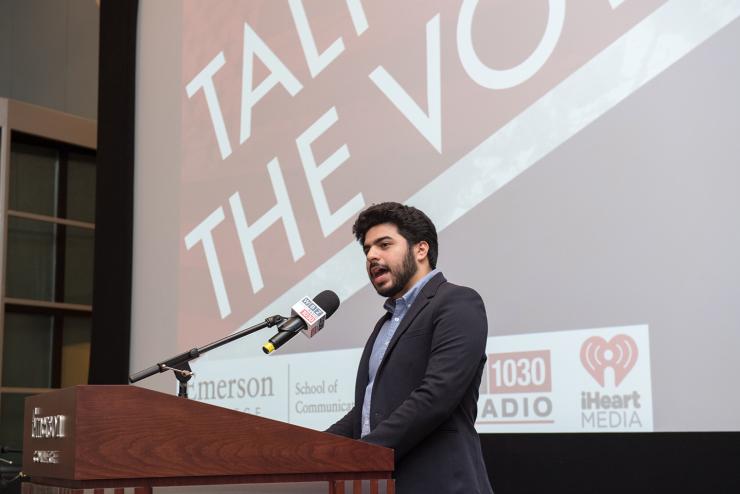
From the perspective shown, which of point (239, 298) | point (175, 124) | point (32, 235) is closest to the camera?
point (239, 298)

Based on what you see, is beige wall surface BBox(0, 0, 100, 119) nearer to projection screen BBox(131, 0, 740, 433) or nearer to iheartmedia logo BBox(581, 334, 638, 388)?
projection screen BBox(131, 0, 740, 433)

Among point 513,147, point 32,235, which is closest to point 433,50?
point 513,147

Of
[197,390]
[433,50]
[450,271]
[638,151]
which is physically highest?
[433,50]

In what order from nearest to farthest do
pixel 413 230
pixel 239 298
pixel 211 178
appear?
pixel 413 230 → pixel 239 298 → pixel 211 178

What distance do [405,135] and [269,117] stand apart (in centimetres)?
87

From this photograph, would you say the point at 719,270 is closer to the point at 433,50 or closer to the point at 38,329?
the point at 433,50

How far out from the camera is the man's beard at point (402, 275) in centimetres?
240

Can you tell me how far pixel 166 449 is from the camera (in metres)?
1.57

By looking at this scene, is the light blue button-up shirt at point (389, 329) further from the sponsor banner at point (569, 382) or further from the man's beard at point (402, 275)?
the sponsor banner at point (569, 382)

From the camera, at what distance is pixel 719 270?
2.72 meters

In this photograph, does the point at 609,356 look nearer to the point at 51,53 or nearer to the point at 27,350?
the point at 27,350

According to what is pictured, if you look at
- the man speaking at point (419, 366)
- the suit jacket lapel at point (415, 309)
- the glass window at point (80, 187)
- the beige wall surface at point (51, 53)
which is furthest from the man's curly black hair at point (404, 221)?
the beige wall surface at point (51, 53)

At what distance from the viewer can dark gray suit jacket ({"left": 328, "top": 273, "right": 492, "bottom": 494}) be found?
206cm

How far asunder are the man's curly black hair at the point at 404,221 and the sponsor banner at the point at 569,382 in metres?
0.77
